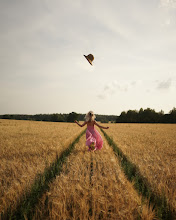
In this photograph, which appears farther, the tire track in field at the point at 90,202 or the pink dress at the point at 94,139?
the pink dress at the point at 94,139

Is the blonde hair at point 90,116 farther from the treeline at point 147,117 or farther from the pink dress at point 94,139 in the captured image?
the treeline at point 147,117

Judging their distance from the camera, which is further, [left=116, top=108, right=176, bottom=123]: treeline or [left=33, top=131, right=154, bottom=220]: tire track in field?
[left=116, top=108, right=176, bottom=123]: treeline

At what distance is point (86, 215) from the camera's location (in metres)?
1.95

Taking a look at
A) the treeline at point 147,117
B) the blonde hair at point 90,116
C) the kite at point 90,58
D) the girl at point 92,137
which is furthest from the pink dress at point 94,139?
the treeline at point 147,117

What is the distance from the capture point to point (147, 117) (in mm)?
66062

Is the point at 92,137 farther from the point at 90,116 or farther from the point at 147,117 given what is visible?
the point at 147,117

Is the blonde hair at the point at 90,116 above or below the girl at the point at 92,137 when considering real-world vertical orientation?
above

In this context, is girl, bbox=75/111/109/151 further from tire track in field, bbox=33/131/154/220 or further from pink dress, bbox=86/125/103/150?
tire track in field, bbox=33/131/154/220

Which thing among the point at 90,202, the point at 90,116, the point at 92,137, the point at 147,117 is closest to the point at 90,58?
the point at 90,116

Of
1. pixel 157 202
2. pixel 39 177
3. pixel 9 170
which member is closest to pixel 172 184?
pixel 157 202

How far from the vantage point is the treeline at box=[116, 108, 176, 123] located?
64.4 metres

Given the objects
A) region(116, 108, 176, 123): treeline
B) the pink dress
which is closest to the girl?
the pink dress

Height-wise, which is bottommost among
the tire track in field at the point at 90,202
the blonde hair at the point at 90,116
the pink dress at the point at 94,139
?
the tire track in field at the point at 90,202

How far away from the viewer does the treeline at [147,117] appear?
211 ft
